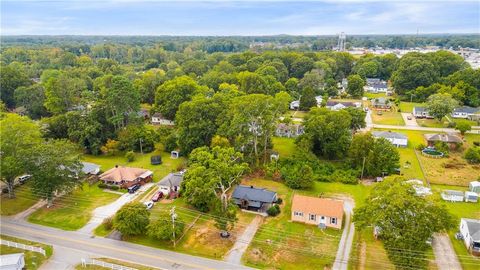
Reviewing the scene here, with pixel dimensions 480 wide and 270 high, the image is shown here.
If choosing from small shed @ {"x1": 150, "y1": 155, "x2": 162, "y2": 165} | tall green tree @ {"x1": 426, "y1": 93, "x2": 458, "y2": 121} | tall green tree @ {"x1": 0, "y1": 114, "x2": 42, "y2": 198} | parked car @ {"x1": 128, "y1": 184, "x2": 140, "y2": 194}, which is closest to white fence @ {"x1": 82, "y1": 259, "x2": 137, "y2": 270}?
parked car @ {"x1": 128, "y1": 184, "x2": 140, "y2": 194}

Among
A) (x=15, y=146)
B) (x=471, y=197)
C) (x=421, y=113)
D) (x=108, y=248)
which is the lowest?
(x=108, y=248)

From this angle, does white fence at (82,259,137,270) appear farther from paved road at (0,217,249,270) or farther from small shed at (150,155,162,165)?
small shed at (150,155,162,165)

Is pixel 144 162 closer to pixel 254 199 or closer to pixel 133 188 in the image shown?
pixel 133 188

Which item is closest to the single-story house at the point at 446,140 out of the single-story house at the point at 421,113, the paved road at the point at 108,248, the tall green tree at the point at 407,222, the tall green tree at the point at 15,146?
the single-story house at the point at 421,113

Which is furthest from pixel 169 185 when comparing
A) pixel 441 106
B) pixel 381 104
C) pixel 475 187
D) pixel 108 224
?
pixel 381 104

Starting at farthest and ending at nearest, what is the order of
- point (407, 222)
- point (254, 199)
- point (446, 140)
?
point (446, 140)
point (254, 199)
point (407, 222)

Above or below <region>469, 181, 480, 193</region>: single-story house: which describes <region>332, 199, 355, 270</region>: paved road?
below

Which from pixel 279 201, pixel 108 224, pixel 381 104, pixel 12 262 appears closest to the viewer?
pixel 12 262
